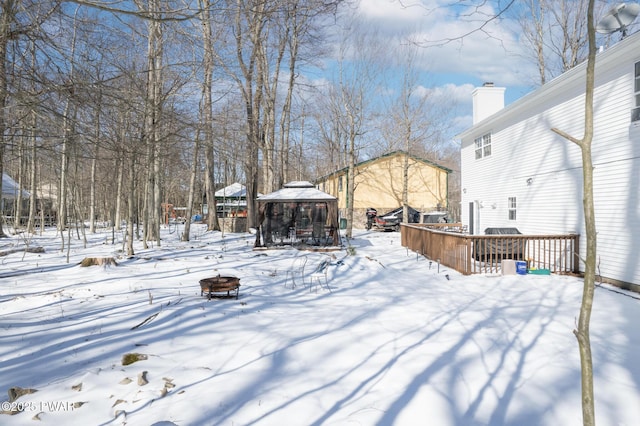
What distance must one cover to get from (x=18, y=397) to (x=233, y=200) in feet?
107

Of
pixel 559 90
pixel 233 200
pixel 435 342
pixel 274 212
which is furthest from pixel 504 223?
pixel 233 200

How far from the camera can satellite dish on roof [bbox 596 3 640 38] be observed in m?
7.57

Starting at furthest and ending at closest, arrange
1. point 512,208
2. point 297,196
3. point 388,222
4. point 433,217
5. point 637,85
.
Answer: point 388,222
point 433,217
point 297,196
point 512,208
point 637,85

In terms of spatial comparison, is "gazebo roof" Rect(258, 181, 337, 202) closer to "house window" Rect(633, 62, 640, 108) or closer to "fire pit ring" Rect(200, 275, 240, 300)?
"fire pit ring" Rect(200, 275, 240, 300)

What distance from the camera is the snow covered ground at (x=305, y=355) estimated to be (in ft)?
9.93

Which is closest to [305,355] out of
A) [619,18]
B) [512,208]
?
[619,18]

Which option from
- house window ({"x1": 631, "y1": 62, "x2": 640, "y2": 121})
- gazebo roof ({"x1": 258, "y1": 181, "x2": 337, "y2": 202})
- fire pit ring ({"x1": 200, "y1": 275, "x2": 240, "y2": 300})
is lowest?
fire pit ring ({"x1": 200, "y1": 275, "x2": 240, "y2": 300})

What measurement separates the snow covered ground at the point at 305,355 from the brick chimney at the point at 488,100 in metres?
10.8

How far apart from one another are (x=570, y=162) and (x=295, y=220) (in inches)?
355

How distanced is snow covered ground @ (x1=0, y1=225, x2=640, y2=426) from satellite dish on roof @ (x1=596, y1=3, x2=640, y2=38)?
5175mm

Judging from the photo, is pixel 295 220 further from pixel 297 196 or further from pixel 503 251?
pixel 503 251

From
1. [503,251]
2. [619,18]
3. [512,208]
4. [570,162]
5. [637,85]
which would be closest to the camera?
[637,85]

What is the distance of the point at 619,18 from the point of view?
776 centimetres

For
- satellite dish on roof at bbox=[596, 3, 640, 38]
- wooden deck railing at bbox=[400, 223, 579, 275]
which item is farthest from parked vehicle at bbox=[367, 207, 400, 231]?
satellite dish on roof at bbox=[596, 3, 640, 38]
